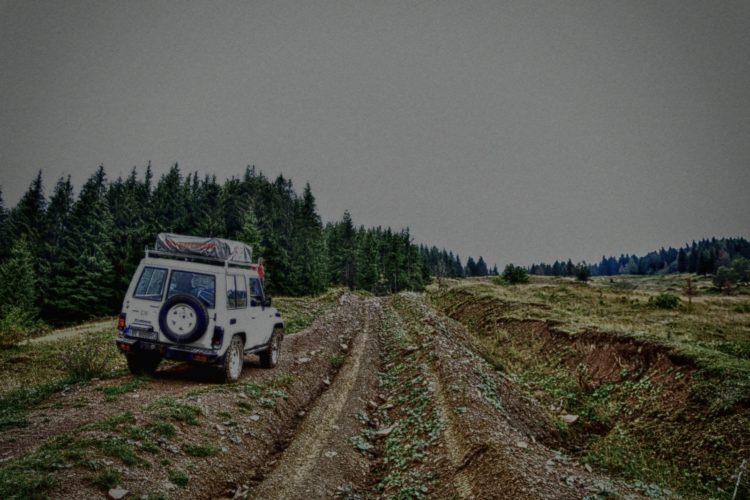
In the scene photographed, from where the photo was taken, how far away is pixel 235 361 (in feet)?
31.8

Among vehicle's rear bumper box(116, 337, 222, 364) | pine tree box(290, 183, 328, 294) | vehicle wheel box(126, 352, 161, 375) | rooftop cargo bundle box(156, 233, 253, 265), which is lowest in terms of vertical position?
vehicle wheel box(126, 352, 161, 375)

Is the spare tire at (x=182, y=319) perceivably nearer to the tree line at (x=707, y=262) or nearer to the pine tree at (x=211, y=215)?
the pine tree at (x=211, y=215)

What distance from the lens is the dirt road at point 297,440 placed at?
16.4 ft

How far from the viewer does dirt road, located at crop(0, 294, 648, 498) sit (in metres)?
5.01

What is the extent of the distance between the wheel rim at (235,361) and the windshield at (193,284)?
5.23 feet

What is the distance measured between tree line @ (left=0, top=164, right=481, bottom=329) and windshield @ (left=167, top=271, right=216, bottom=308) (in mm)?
18573

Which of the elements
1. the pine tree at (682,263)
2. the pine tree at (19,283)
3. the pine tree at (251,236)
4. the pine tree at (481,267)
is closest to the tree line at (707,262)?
the pine tree at (682,263)

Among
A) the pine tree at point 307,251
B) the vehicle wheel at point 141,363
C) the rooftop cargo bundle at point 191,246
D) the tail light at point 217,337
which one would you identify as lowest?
the vehicle wheel at point 141,363

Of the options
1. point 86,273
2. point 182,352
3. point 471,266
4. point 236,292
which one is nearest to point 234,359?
point 182,352

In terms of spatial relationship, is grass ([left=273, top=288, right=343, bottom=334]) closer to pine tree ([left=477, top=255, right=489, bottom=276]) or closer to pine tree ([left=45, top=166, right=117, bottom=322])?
pine tree ([left=45, top=166, right=117, bottom=322])

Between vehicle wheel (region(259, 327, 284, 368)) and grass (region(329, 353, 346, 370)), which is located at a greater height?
vehicle wheel (region(259, 327, 284, 368))

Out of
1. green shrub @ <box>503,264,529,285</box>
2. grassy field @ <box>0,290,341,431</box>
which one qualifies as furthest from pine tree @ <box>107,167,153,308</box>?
→ green shrub @ <box>503,264,529,285</box>

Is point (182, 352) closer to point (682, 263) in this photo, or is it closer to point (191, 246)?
point (191, 246)

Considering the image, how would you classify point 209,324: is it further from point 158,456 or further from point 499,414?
point 499,414
